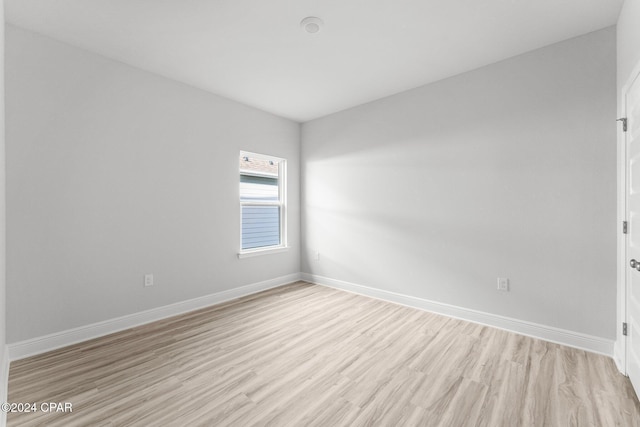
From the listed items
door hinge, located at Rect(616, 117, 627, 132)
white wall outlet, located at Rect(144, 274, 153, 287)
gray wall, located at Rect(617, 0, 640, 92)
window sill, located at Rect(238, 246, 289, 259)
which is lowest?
white wall outlet, located at Rect(144, 274, 153, 287)

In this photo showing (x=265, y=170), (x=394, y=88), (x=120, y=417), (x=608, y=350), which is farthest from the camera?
(x=265, y=170)

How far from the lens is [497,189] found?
281 cm

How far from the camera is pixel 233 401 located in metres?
1.76

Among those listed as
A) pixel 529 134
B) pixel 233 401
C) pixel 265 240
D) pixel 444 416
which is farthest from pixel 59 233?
pixel 529 134

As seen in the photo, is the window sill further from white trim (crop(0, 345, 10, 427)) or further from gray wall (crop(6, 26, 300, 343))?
white trim (crop(0, 345, 10, 427))

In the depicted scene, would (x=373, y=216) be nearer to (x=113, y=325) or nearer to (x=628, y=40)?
(x=628, y=40)

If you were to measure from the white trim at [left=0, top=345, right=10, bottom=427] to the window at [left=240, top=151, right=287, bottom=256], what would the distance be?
2216 mm

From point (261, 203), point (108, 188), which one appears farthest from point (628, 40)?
point (108, 188)

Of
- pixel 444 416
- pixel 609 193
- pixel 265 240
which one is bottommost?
pixel 444 416

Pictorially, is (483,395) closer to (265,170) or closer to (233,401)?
(233,401)

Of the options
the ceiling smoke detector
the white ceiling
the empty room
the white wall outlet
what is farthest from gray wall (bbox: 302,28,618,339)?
the white wall outlet

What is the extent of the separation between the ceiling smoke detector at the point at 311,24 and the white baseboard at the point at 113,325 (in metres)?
3.03

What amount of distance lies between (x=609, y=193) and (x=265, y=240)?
12.5ft

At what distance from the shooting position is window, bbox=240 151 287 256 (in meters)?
4.00
